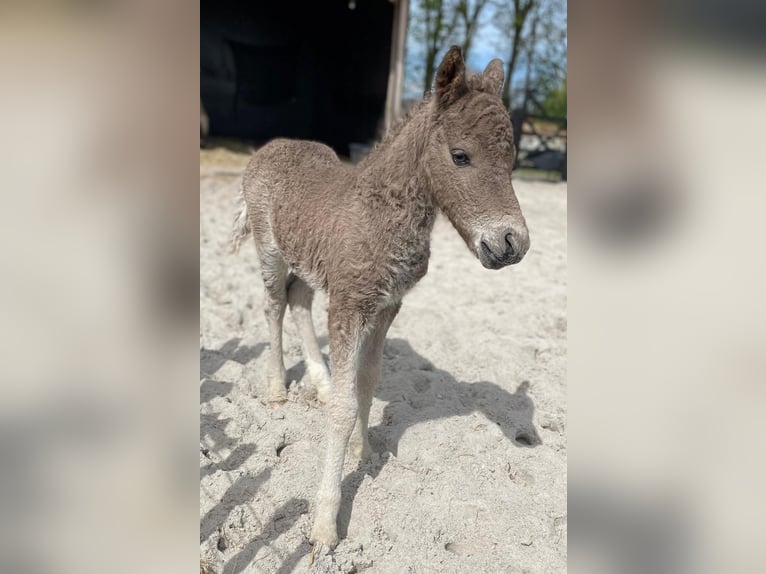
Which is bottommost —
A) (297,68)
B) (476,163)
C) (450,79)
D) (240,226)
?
(240,226)

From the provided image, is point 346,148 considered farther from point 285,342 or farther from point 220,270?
point 285,342

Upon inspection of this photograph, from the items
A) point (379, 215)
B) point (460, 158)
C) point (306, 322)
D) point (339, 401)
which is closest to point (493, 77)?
point (460, 158)

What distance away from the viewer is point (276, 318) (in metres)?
3.34

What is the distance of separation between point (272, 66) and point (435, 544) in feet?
45.8

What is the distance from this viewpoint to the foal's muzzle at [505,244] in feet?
5.88

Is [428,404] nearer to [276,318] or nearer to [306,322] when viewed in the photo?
[306,322]

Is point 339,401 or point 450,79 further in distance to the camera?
point 339,401

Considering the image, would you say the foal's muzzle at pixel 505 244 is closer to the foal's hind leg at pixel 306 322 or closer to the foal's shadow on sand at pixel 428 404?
the foal's shadow on sand at pixel 428 404

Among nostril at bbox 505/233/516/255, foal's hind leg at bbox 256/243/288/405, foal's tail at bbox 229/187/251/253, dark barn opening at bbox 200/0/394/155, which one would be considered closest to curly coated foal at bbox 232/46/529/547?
nostril at bbox 505/233/516/255

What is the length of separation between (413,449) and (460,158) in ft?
5.38

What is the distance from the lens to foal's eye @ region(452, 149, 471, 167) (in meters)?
1.93

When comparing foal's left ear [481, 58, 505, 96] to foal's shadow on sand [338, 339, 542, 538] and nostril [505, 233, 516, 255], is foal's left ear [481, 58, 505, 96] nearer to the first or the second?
Result: nostril [505, 233, 516, 255]

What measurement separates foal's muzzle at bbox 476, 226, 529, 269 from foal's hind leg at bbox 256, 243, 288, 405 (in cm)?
172
